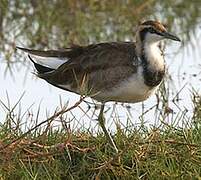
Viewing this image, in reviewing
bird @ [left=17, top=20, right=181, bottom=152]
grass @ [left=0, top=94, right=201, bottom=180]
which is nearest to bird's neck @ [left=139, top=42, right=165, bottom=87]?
bird @ [left=17, top=20, right=181, bottom=152]

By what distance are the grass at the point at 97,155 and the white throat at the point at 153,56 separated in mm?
407

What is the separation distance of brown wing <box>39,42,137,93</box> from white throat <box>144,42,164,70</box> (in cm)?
9

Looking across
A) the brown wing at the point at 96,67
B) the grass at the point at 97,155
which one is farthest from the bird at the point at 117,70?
the grass at the point at 97,155

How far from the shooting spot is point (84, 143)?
240 inches

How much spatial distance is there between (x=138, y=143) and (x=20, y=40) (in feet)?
15.1

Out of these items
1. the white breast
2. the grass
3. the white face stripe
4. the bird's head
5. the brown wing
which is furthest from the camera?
the white face stripe

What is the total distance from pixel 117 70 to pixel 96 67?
0.20 meters

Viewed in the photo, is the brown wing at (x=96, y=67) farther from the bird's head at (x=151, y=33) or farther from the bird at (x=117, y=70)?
the bird's head at (x=151, y=33)

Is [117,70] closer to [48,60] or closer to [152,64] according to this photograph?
[152,64]

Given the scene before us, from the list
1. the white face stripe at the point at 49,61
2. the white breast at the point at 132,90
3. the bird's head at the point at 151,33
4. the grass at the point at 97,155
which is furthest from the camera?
the white face stripe at the point at 49,61

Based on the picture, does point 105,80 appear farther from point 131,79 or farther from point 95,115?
point 95,115

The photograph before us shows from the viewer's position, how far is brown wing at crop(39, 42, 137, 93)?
249 inches

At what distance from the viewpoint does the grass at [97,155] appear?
567cm

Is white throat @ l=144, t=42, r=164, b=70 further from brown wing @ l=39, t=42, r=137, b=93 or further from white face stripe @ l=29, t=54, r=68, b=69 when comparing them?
white face stripe @ l=29, t=54, r=68, b=69
